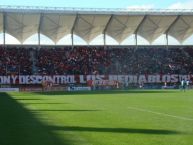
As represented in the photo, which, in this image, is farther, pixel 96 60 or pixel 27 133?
pixel 96 60

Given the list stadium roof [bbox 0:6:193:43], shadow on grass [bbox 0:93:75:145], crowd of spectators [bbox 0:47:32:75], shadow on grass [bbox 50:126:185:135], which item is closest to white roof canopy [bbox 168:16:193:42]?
stadium roof [bbox 0:6:193:43]

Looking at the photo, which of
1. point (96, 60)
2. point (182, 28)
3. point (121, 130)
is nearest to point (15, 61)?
point (96, 60)

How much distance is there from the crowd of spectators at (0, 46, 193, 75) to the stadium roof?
2059 mm

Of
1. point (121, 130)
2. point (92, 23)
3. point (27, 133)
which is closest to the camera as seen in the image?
point (27, 133)

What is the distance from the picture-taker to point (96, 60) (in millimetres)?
77125

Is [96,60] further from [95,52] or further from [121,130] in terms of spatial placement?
[121,130]

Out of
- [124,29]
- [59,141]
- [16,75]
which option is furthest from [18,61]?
[59,141]

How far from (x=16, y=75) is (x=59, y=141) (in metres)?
58.3

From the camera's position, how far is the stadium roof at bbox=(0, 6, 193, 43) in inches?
2643

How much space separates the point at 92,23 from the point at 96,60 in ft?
24.8

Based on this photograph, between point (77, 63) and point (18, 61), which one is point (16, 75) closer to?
point (18, 61)

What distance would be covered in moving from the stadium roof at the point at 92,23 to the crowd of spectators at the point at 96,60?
6.75 feet

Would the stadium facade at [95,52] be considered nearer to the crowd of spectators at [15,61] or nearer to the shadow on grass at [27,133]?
the crowd of spectators at [15,61]

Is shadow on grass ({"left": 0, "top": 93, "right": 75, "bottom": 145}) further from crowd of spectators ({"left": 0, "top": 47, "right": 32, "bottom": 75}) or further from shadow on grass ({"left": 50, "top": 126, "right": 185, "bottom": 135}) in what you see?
crowd of spectators ({"left": 0, "top": 47, "right": 32, "bottom": 75})
